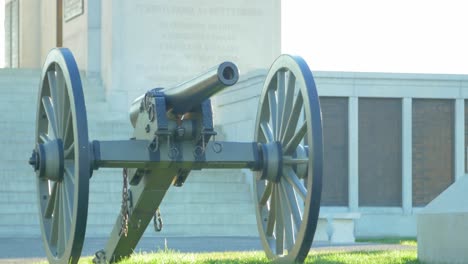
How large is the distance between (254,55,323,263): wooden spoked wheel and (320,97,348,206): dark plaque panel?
11372 millimetres

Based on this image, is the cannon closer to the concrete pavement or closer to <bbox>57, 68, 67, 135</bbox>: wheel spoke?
<bbox>57, 68, 67, 135</bbox>: wheel spoke

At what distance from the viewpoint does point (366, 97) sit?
23.0 m

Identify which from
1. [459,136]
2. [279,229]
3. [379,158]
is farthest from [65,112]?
[459,136]

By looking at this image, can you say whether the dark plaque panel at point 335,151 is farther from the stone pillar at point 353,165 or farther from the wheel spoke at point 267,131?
the wheel spoke at point 267,131

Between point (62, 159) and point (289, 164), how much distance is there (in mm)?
1828

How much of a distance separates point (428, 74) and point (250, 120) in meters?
3.18

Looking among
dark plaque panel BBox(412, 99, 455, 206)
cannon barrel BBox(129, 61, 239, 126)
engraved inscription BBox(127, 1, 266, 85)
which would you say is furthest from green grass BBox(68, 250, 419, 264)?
engraved inscription BBox(127, 1, 266, 85)

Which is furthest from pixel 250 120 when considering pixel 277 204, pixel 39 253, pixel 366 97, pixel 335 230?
pixel 277 204

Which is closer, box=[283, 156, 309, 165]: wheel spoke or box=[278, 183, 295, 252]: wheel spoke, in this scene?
box=[283, 156, 309, 165]: wheel spoke

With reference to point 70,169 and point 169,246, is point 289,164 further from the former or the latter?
point 169,246

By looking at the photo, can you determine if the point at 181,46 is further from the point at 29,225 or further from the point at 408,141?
the point at 29,225

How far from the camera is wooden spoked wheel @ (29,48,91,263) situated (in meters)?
9.32

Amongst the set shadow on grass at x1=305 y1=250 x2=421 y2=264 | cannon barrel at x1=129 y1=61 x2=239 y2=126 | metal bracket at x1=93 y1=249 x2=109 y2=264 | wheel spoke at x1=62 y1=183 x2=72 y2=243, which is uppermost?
cannon barrel at x1=129 y1=61 x2=239 y2=126

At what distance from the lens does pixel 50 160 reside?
9836 millimetres
